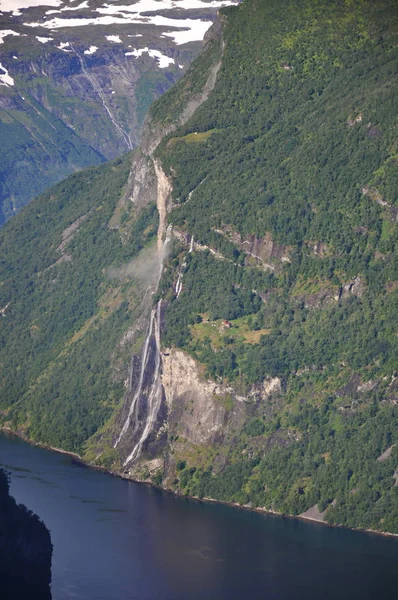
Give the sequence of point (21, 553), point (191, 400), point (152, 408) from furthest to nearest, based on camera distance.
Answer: point (152, 408)
point (191, 400)
point (21, 553)

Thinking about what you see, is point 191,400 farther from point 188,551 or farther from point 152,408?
point 188,551

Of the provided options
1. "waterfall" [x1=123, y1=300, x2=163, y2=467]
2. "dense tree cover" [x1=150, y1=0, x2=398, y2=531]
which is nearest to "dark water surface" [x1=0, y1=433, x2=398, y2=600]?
"dense tree cover" [x1=150, y1=0, x2=398, y2=531]

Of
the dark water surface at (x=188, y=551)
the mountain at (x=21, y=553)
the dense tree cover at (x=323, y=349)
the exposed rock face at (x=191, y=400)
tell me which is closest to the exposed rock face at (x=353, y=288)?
the dense tree cover at (x=323, y=349)

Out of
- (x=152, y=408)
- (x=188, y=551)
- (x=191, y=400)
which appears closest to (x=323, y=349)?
(x=191, y=400)

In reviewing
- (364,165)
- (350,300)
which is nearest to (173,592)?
(350,300)

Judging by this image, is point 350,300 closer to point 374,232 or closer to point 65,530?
point 374,232

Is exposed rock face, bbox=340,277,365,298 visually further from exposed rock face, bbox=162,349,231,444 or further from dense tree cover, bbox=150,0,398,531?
exposed rock face, bbox=162,349,231,444
